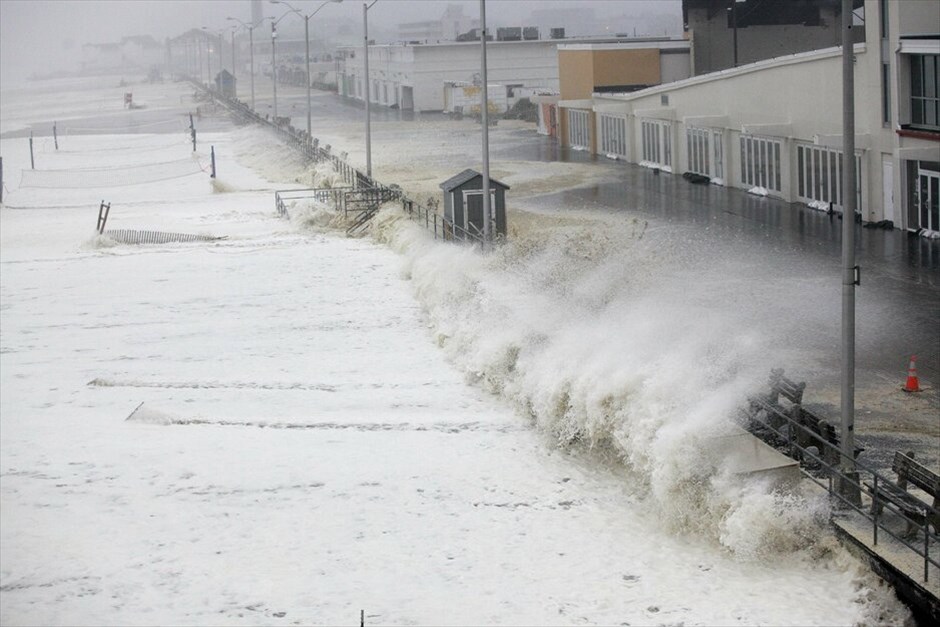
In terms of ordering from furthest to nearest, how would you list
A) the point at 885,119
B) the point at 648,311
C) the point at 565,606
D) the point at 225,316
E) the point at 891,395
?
the point at 885,119
the point at 225,316
the point at 648,311
the point at 891,395
the point at 565,606

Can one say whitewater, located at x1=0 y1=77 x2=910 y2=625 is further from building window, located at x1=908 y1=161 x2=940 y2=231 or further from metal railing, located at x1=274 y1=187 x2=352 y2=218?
metal railing, located at x1=274 y1=187 x2=352 y2=218

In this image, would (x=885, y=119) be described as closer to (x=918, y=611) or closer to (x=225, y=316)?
(x=225, y=316)

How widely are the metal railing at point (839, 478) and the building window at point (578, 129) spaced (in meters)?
42.4

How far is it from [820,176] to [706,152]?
8492mm

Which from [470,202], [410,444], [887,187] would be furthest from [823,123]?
[410,444]

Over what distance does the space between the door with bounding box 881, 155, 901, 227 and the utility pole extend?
19435mm

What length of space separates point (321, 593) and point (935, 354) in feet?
32.7

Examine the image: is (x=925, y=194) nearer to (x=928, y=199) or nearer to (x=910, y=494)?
(x=928, y=199)

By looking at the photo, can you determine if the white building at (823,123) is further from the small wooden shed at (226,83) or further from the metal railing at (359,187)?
the small wooden shed at (226,83)

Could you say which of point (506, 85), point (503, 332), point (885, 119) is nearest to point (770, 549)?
point (503, 332)

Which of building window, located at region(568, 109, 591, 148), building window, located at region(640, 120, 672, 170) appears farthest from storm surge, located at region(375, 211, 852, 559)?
building window, located at region(568, 109, 591, 148)

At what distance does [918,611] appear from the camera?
1023cm

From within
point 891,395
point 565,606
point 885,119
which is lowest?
point 565,606

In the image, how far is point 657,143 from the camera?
4697cm
